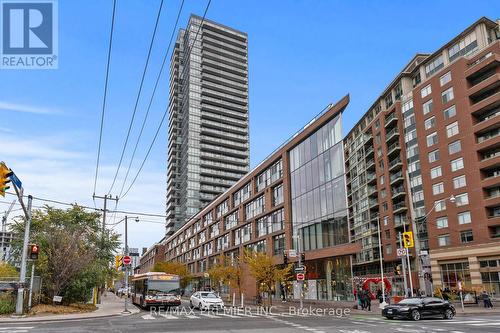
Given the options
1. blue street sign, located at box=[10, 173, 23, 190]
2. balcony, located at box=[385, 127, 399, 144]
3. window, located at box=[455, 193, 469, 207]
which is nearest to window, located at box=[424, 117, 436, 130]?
balcony, located at box=[385, 127, 399, 144]

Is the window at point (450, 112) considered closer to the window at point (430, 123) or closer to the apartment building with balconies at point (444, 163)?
the apartment building with balconies at point (444, 163)

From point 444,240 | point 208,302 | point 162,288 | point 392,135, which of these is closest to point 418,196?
point 444,240

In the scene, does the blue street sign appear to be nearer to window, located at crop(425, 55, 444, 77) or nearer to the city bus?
the city bus

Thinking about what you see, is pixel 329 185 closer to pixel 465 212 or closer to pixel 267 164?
pixel 267 164

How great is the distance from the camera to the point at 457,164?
6166cm

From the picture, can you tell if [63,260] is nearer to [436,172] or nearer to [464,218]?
[464,218]

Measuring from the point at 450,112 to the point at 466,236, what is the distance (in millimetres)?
17246

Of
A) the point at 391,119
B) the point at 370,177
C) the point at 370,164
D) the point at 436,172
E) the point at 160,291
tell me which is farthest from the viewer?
the point at 370,177

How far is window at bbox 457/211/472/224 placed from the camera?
59.3 m

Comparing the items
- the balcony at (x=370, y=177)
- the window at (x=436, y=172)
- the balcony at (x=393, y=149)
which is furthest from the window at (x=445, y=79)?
the balcony at (x=370, y=177)

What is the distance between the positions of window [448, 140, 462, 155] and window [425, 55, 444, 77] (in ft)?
43.4

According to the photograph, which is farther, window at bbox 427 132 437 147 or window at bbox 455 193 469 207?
window at bbox 427 132 437 147

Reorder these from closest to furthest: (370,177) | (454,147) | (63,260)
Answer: (63,260) < (454,147) < (370,177)

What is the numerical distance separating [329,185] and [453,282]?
2740 cm
